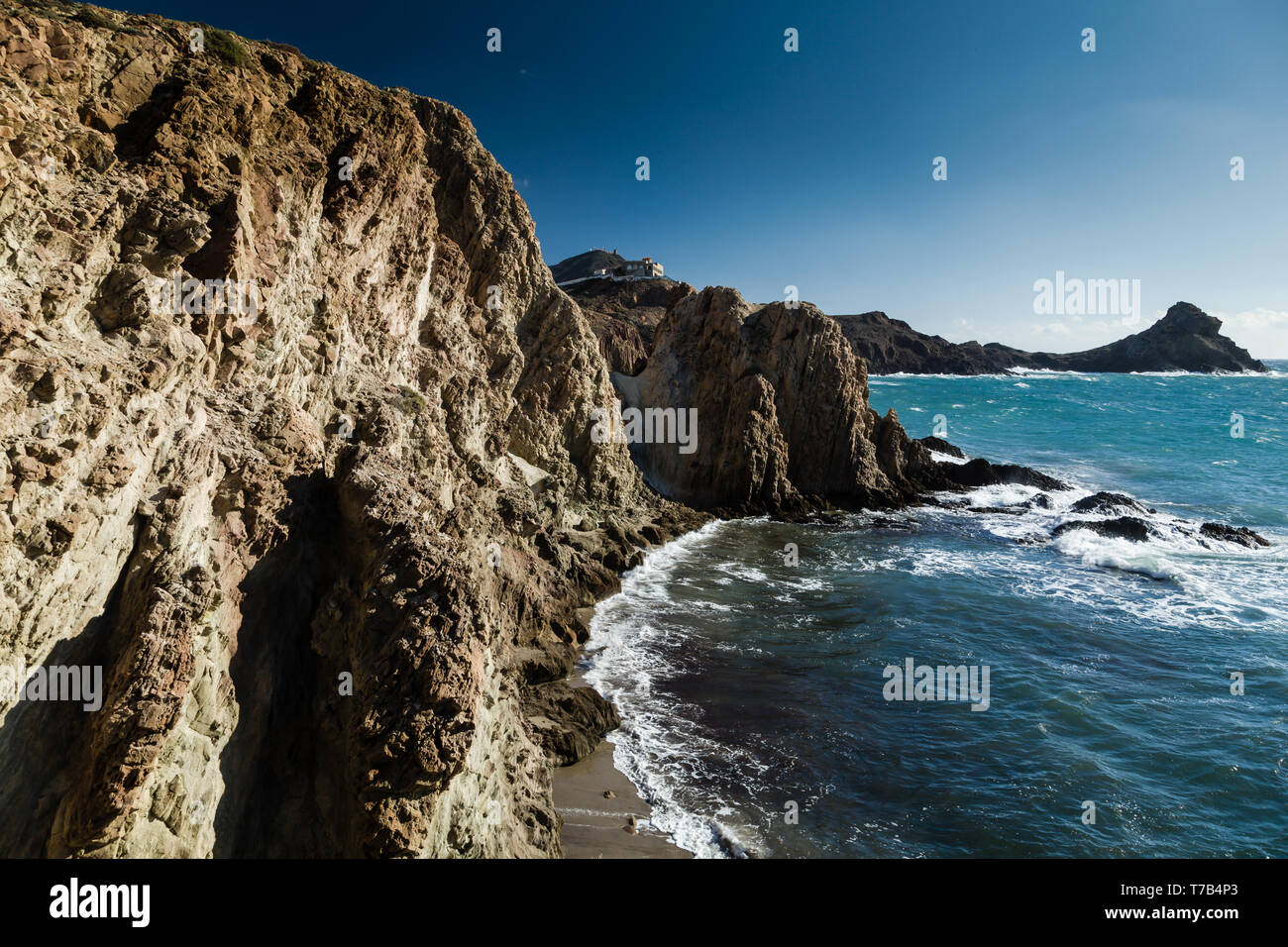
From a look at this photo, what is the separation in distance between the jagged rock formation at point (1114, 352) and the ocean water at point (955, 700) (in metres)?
124

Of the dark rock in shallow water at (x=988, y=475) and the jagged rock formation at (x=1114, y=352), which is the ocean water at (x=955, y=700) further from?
the jagged rock formation at (x=1114, y=352)

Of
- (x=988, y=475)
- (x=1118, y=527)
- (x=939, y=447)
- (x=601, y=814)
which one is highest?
(x=939, y=447)

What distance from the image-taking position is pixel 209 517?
303 inches

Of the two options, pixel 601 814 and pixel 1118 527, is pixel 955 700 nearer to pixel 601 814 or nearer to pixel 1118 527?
pixel 601 814

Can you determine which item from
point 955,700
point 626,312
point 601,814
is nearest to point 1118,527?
point 955,700

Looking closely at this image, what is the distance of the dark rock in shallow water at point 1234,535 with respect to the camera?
29.4 metres

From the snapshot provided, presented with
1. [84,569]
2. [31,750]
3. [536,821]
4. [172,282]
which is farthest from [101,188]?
[536,821]

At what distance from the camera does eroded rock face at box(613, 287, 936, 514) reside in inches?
1359

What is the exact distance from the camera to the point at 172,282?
8.15 metres

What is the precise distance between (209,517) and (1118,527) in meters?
35.3

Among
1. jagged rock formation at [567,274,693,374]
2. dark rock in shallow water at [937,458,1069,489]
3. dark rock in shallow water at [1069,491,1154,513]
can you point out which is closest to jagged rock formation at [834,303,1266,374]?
jagged rock formation at [567,274,693,374]

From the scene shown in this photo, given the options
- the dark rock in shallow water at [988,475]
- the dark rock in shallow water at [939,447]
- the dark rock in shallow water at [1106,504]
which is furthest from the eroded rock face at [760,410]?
the dark rock in shallow water at [939,447]

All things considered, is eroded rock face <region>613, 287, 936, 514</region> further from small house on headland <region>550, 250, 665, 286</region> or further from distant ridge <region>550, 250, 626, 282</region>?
distant ridge <region>550, 250, 626, 282</region>

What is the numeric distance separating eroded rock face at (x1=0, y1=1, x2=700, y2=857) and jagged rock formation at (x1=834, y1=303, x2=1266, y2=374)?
146 metres
